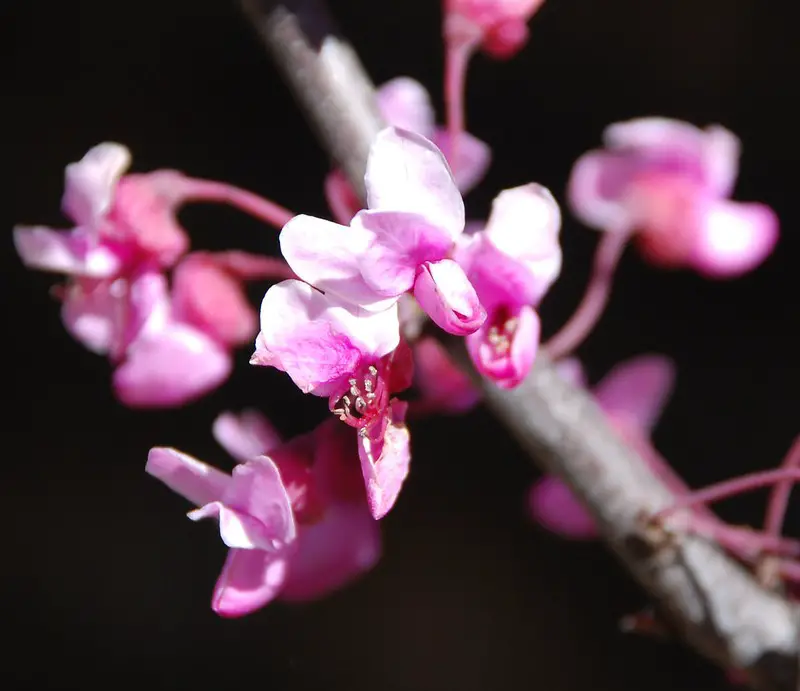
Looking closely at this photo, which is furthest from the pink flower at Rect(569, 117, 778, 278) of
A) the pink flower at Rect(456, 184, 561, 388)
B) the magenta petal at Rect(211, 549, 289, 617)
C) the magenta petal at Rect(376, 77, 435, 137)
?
the magenta petal at Rect(211, 549, 289, 617)

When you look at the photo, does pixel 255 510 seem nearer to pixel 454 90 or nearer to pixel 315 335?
pixel 315 335

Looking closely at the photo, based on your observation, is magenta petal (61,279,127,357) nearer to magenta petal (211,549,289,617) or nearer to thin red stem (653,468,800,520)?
magenta petal (211,549,289,617)

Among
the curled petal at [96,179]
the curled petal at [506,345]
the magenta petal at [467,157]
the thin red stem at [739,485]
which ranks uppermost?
the curled petal at [96,179]

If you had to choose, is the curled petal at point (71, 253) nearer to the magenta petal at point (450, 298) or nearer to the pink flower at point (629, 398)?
the magenta petal at point (450, 298)

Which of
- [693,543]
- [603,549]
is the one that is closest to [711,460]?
[603,549]

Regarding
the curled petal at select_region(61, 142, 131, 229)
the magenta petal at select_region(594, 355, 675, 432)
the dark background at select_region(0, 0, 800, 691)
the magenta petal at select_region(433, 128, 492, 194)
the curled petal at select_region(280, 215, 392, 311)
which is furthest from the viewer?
the dark background at select_region(0, 0, 800, 691)

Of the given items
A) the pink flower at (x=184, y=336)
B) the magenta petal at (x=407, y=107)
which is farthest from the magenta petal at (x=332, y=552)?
the magenta petal at (x=407, y=107)

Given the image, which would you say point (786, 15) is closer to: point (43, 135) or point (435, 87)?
point (435, 87)
